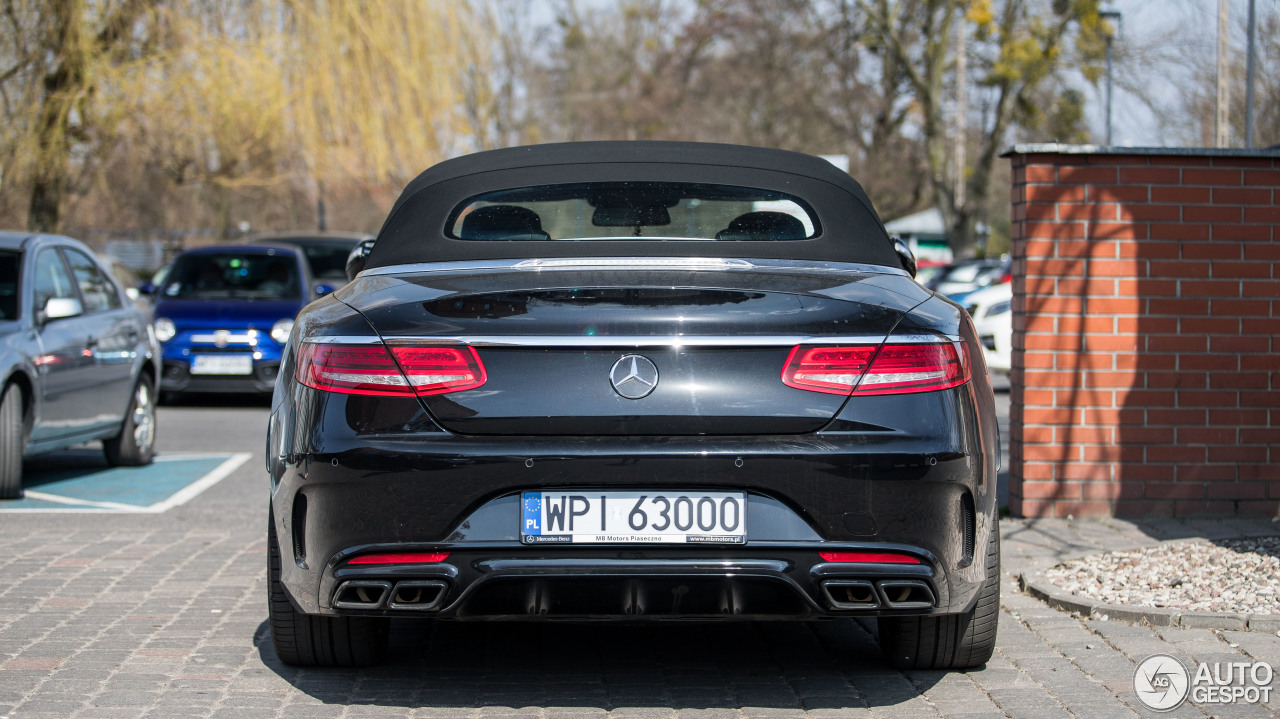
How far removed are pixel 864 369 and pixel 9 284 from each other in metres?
6.00

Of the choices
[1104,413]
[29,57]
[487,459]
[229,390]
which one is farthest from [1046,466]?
[29,57]

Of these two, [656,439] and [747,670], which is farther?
[747,670]

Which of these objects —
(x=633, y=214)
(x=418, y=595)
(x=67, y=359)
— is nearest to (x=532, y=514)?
(x=418, y=595)

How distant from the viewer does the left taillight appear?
340 centimetres

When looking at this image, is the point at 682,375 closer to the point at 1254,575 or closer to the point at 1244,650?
the point at 1244,650

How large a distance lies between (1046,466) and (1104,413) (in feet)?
1.19

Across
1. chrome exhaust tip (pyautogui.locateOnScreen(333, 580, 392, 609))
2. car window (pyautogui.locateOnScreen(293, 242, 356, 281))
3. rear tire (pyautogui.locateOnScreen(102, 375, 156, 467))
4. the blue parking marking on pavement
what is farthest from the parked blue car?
chrome exhaust tip (pyautogui.locateOnScreen(333, 580, 392, 609))

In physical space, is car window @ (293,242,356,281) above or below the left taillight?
below

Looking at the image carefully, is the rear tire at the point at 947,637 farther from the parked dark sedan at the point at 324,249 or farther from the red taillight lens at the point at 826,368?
the parked dark sedan at the point at 324,249

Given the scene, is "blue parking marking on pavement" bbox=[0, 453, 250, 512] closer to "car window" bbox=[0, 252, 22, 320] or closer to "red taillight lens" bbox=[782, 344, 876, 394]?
"car window" bbox=[0, 252, 22, 320]

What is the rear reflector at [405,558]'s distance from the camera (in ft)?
11.2

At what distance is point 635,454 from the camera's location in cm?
335

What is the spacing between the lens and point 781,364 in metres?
3.40

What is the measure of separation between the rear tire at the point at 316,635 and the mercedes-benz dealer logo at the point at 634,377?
45.2 inches
